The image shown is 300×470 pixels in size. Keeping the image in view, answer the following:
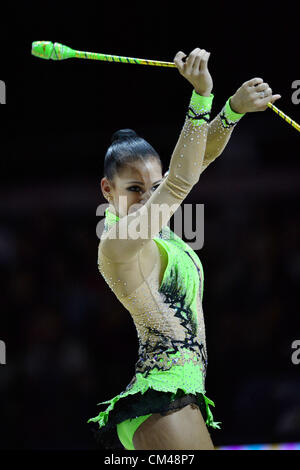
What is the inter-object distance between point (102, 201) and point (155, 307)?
2.11m

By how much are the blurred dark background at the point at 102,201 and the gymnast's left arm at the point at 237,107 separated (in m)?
1.46

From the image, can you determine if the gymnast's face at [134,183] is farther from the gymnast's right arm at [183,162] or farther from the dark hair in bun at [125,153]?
the gymnast's right arm at [183,162]

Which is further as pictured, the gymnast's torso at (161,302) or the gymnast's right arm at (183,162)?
the gymnast's torso at (161,302)

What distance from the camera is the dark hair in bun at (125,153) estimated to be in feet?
5.24

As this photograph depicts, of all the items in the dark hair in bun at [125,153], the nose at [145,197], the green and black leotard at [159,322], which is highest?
the dark hair in bun at [125,153]

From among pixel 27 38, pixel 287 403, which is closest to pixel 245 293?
pixel 287 403

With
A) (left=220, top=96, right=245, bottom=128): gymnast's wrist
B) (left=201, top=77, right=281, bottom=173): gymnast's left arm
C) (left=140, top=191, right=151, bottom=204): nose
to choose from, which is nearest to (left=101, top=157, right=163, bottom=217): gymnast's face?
(left=140, top=191, right=151, bottom=204): nose

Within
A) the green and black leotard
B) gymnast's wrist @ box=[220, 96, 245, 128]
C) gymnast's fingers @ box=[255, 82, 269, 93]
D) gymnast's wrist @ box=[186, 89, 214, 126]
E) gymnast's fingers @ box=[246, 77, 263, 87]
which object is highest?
gymnast's fingers @ box=[246, 77, 263, 87]

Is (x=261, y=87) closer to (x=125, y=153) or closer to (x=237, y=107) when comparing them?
(x=237, y=107)

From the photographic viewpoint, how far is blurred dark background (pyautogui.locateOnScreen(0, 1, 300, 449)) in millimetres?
3180

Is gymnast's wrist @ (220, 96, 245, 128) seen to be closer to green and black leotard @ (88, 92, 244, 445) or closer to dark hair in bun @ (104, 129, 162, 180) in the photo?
dark hair in bun @ (104, 129, 162, 180)

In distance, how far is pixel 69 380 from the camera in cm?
337

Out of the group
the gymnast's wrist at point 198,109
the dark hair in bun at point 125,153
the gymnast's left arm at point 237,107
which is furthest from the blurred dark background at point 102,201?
the gymnast's wrist at point 198,109
